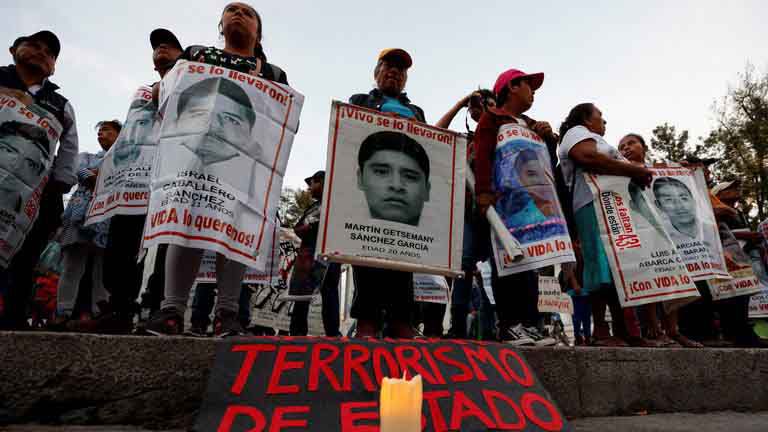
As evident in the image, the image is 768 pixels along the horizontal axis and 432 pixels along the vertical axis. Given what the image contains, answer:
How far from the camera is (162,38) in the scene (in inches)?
135

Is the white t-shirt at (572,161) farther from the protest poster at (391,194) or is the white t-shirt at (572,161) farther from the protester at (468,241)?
the protest poster at (391,194)

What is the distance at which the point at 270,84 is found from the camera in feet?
8.78

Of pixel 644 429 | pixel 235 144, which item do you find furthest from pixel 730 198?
pixel 235 144

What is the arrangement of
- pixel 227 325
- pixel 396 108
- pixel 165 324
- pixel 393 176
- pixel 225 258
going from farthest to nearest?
1. pixel 396 108
2. pixel 393 176
3. pixel 225 258
4. pixel 227 325
5. pixel 165 324

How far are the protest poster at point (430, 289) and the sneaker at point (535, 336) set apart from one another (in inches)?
35.5

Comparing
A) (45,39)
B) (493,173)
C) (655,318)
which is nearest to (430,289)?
(493,173)

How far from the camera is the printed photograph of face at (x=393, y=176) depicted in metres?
2.72

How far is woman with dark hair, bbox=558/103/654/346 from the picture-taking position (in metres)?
3.09

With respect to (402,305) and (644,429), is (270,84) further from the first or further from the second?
(644,429)

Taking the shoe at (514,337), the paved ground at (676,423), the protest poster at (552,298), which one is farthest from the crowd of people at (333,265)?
the protest poster at (552,298)

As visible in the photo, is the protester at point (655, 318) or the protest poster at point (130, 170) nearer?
the protest poster at point (130, 170)

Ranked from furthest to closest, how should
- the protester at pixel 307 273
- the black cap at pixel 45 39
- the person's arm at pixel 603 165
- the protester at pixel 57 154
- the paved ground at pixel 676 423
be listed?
the protester at pixel 307 273, the person's arm at pixel 603 165, the black cap at pixel 45 39, the protester at pixel 57 154, the paved ground at pixel 676 423

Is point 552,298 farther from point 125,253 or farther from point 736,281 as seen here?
point 125,253

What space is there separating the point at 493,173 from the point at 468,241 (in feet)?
1.59
